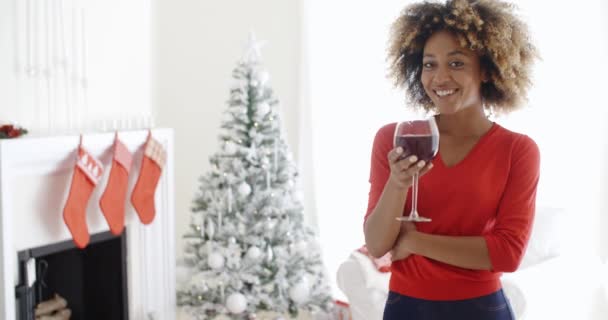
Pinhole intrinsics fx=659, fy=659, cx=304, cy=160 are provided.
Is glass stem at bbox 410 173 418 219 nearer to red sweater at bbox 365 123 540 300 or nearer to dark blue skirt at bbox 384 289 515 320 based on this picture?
red sweater at bbox 365 123 540 300

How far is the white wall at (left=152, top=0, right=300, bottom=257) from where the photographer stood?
4434 mm

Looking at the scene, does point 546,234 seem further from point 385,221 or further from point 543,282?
point 385,221

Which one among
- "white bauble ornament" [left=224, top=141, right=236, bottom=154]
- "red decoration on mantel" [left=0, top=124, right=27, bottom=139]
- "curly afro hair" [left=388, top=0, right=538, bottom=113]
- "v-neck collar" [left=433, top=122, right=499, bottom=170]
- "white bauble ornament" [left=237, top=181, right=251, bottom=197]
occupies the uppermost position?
"curly afro hair" [left=388, top=0, right=538, bottom=113]

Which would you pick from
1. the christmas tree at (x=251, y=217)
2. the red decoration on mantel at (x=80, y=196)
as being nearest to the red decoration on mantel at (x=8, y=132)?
the red decoration on mantel at (x=80, y=196)

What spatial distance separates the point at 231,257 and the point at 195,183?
1.42 meters

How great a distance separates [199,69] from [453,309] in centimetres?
347

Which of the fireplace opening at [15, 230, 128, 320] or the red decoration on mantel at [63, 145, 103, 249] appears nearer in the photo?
the red decoration on mantel at [63, 145, 103, 249]

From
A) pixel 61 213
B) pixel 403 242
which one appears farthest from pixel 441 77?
pixel 61 213

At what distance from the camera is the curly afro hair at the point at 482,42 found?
1.38 meters

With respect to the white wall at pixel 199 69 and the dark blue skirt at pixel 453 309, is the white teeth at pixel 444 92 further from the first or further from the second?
the white wall at pixel 199 69

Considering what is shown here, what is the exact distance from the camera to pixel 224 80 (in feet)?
14.8

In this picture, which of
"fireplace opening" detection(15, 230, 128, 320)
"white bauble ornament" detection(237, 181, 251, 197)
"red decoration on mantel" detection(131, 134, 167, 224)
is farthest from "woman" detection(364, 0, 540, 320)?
"fireplace opening" detection(15, 230, 128, 320)

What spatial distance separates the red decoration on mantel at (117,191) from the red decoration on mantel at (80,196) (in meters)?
0.11

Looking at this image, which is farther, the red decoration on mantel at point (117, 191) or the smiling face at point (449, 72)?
the red decoration on mantel at point (117, 191)
